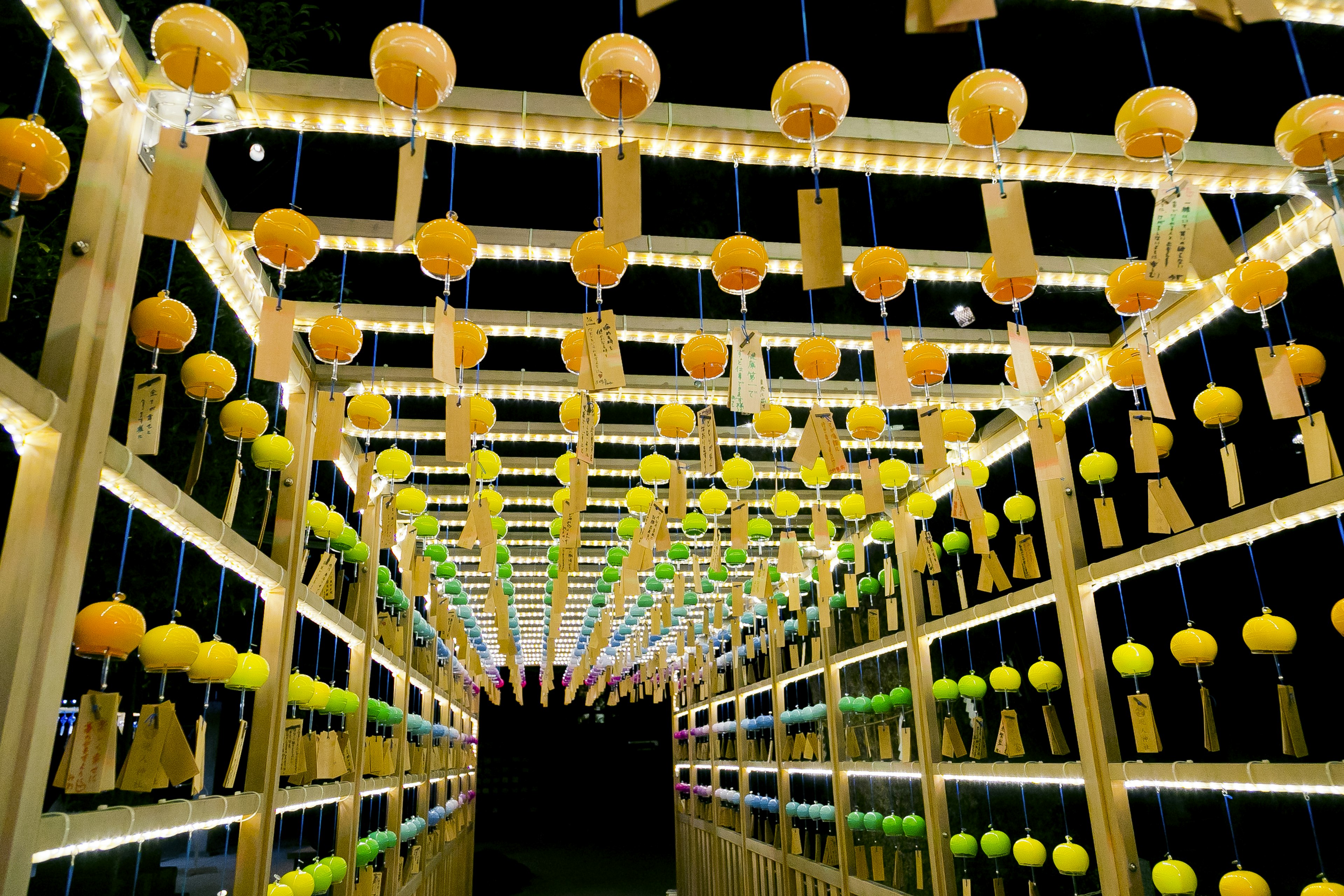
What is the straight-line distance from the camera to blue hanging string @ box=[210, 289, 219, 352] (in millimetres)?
3141

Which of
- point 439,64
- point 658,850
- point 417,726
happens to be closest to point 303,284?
point 439,64

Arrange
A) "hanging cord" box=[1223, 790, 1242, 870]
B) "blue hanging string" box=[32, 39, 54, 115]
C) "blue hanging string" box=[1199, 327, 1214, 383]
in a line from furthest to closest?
"blue hanging string" box=[1199, 327, 1214, 383] < "hanging cord" box=[1223, 790, 1242, 870] < "blue hanging string" box=[32, 39, 54, 115]

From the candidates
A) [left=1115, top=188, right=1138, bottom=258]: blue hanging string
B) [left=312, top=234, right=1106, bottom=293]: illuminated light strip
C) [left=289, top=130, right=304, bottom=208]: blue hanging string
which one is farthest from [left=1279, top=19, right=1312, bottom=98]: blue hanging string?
[left=289, top=130, right=304, bottom=208]: blue hanging string

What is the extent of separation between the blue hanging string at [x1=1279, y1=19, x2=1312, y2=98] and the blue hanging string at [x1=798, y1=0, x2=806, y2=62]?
15 millimetres

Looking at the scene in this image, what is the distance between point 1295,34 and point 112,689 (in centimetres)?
410

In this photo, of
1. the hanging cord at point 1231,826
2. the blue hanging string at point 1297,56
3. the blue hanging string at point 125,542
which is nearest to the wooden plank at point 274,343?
the blue hanging string at point 125,542

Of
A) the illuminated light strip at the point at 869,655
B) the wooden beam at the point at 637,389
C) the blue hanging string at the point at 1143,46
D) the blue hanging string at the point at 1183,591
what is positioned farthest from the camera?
the illuminated light strip at the point at 869,655

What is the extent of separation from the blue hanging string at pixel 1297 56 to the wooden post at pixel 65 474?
3271 millimetres

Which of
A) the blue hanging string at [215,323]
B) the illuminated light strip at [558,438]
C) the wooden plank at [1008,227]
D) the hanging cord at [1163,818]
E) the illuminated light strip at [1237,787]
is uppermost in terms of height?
the illuminated light strip at [558,438]

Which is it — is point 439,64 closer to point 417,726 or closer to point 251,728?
point 251,728

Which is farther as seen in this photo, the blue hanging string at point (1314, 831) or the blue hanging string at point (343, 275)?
the blue hanging string at point (343, 275)

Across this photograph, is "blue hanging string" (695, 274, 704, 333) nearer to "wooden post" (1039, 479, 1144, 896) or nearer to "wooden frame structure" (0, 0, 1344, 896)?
"wooden frame structure" (0, 0, 1344, 896)

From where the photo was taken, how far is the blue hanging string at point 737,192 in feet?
10.2

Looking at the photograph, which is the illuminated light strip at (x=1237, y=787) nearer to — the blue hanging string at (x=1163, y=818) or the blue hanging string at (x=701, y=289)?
the blue hanging string at (x=1163, y=818)
